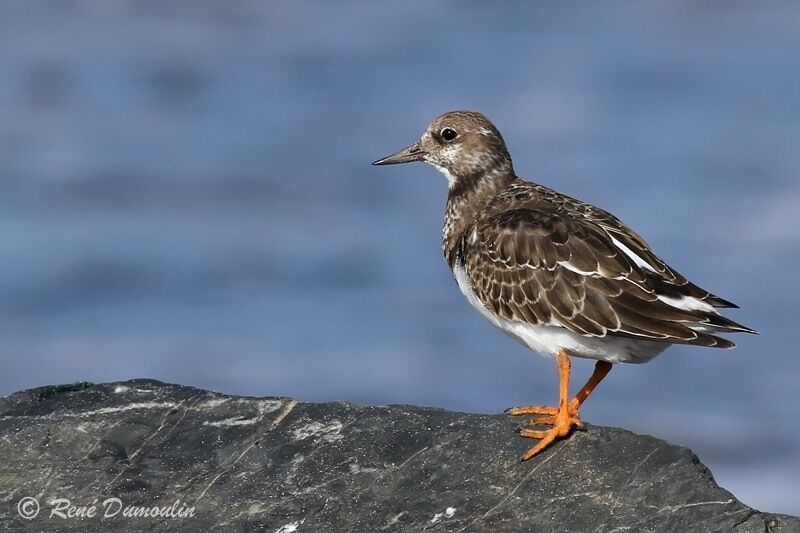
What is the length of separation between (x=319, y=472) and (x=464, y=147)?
3162 mm

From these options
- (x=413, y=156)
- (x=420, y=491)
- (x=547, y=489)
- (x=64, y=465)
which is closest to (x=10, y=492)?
(x=64, y=465)

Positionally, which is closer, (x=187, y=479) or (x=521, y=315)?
(x=187, y=479)

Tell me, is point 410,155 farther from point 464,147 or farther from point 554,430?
point 554,430

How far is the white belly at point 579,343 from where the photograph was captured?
7.81 meters

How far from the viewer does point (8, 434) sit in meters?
7.41

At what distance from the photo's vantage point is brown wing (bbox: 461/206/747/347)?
7.55 meters

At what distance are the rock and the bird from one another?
0.39 meters

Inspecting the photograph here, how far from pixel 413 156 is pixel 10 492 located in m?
4.06

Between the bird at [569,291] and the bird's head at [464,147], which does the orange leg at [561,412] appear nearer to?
the bird at [569,291]

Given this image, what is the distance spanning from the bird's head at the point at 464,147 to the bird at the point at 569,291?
0.44 meters

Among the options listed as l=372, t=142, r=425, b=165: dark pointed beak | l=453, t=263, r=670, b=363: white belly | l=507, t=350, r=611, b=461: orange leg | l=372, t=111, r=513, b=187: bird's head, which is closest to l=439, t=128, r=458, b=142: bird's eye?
l=372, t=111, r=513, b=187: bird's head

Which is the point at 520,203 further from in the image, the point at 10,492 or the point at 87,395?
the point at 10,492

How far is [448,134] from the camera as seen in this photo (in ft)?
31.2

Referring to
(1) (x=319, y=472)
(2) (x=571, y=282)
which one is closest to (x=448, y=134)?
(2) (x=571, y=282)
